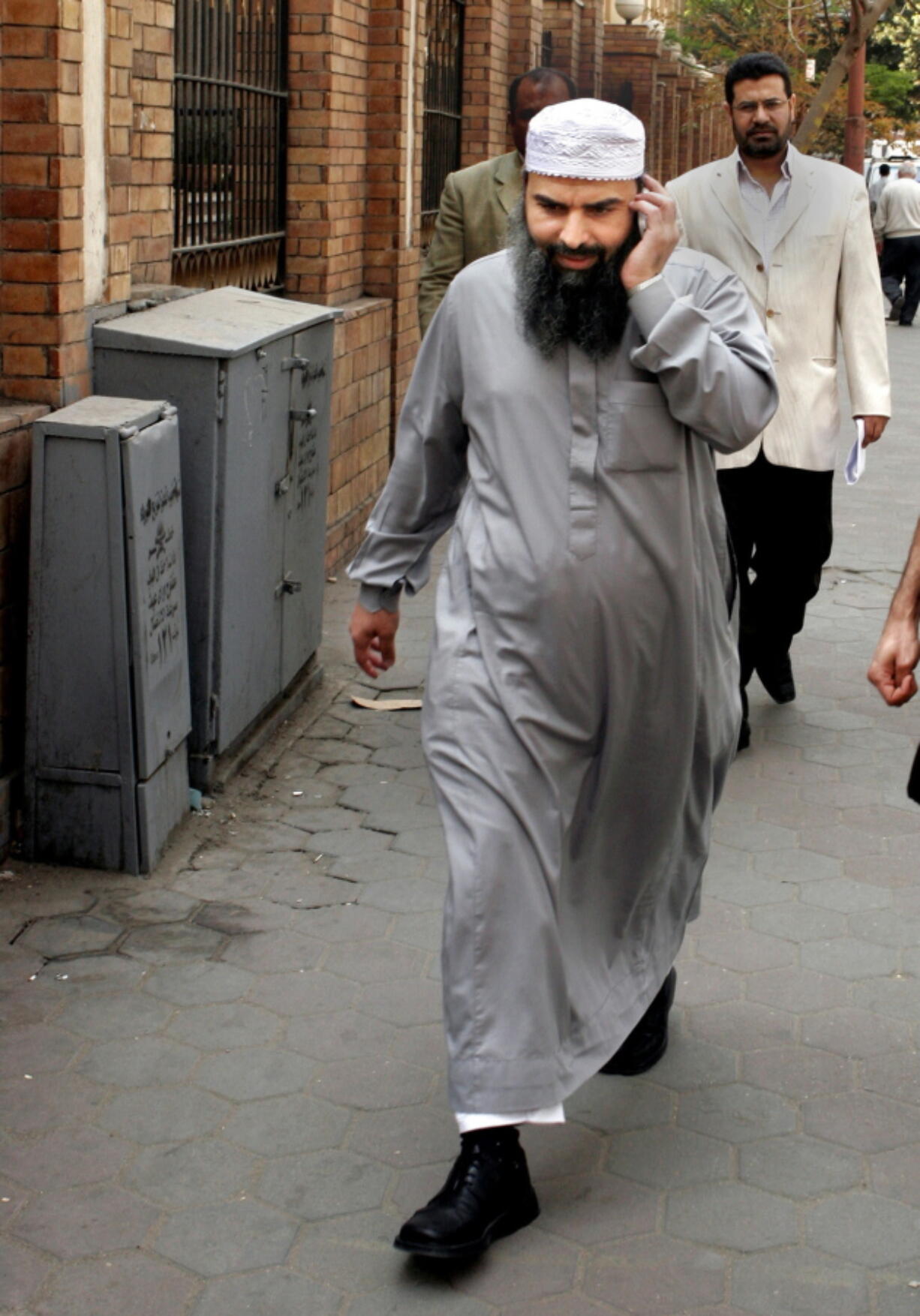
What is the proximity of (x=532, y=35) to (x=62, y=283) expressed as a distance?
992 centimetres

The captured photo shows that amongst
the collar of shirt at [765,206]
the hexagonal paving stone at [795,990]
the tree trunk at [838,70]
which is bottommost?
the hexagonal paving stone at [795,990]

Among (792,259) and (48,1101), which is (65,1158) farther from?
(792,259)

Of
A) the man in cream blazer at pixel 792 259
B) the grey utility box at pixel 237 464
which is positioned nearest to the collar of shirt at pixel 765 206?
the man in cream blazer at pixel 792 259

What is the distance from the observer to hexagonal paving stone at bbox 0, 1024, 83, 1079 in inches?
155

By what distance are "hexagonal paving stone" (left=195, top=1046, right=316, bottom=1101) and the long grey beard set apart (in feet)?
5.32

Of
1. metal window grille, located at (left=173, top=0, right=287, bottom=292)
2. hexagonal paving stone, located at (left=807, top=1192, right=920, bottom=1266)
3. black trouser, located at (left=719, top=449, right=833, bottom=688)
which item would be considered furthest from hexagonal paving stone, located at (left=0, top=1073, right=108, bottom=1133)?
metal window grille, located at (left=173, top=0, right=287, bottom=292)

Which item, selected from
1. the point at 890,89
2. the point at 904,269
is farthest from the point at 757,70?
the point at 890,89

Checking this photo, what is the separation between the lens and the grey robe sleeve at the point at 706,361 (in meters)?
3.27

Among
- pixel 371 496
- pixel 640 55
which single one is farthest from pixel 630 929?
pixel 640 55

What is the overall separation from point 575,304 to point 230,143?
480 centimetres

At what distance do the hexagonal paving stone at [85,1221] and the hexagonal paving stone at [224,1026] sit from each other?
635 mm

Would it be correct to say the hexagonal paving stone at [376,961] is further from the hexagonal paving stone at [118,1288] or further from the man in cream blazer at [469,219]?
the man in cream blazer at [469,219]

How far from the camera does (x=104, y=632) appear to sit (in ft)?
15.7

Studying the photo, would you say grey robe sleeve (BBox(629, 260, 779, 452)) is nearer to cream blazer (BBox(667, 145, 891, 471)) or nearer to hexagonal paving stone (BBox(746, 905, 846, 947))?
hexagonal paving stone (BBox(746, 905, 846, 947))
